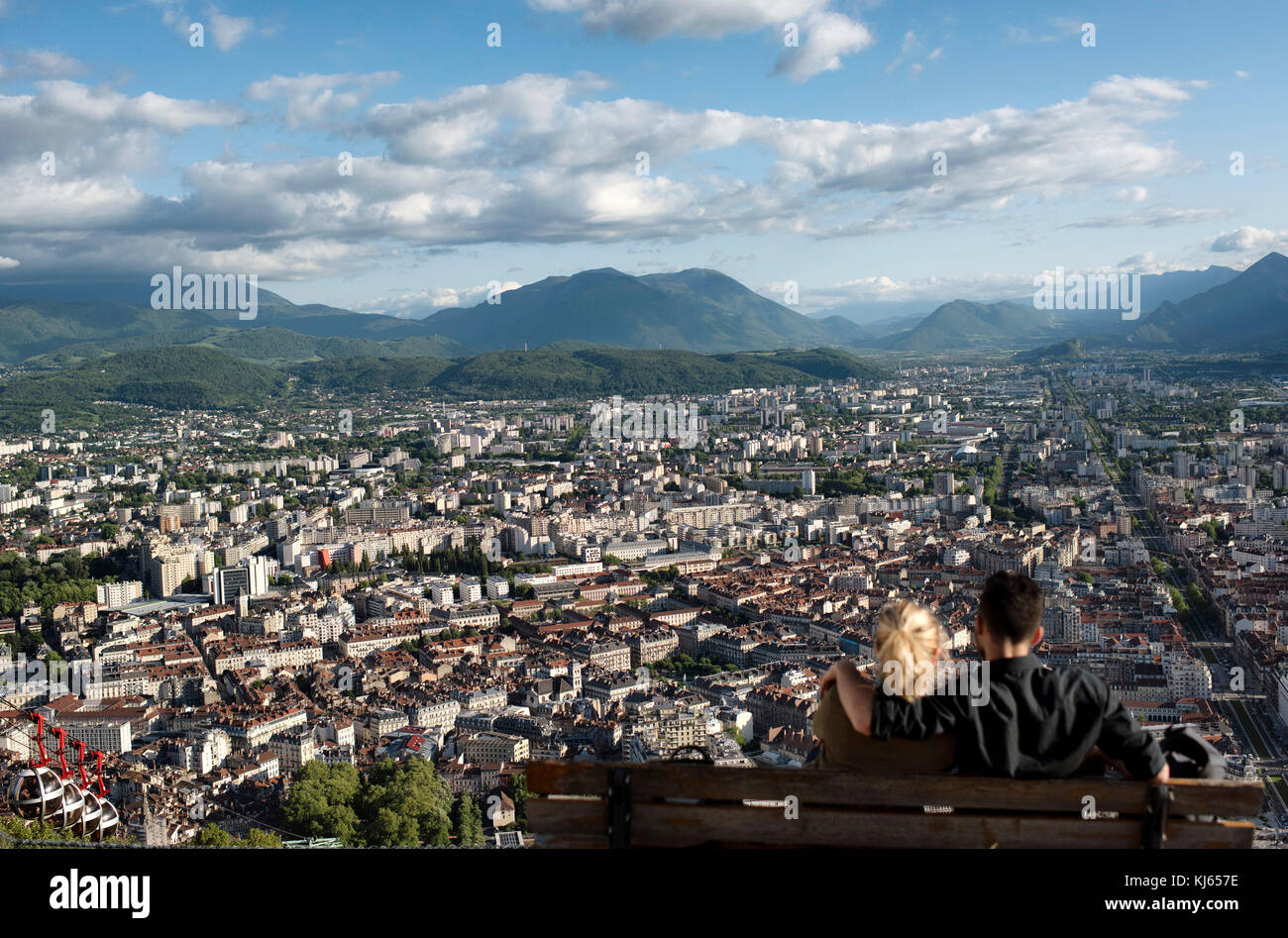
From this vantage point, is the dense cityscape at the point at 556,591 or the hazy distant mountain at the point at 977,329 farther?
the hazy distant mountain at the point at 977,329

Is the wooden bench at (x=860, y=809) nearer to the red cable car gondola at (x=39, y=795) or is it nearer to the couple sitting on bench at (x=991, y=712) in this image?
the couple sitting on bench at (x=991, y=712)

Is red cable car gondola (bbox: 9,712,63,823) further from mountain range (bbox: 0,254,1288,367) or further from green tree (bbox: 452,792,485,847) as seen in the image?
mountain range (bbox: 0,254,1288,367)

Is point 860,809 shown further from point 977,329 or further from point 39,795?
point 977,329

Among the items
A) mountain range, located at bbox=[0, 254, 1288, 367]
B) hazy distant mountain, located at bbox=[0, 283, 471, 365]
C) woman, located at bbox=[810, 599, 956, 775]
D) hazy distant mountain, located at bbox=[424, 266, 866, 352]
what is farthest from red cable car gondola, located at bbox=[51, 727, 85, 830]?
hazy distant mountain, located at bbox=[424, 266, 866, 352]

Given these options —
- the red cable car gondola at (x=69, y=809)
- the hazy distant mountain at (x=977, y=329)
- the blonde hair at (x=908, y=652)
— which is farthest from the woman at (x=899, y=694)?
the hazy distant mountain at (x=977, y=329)

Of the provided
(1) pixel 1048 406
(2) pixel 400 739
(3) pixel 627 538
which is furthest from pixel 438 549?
(1) pixel 1048 406

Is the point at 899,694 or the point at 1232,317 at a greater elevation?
the point at 1232,317

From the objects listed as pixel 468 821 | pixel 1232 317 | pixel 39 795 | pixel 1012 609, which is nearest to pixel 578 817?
pixel 1012 609
